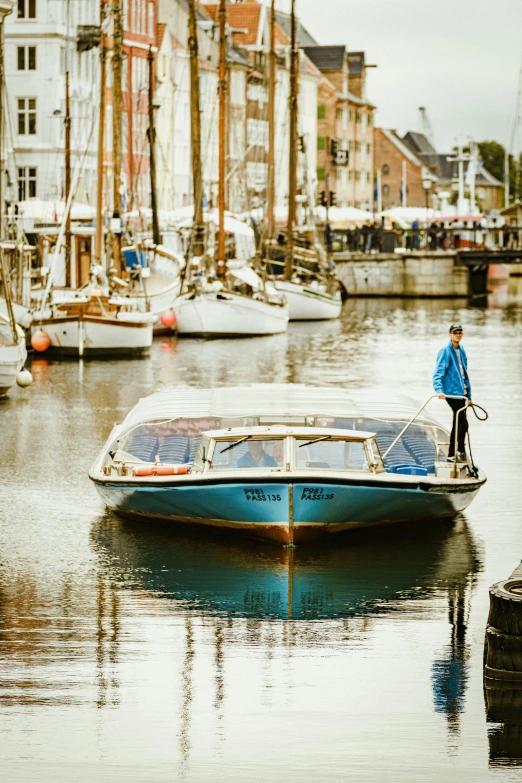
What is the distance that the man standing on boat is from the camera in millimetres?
18500

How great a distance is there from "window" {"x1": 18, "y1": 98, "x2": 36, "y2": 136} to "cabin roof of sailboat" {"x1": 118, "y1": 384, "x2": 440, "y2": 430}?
63.1 m

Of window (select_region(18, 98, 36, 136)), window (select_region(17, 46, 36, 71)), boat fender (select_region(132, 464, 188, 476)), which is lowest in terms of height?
boat fender (select_region(132, 464, 188, 476))

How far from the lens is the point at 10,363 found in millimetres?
31625

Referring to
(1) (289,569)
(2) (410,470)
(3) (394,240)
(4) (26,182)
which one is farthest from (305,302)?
(1) (289,569)

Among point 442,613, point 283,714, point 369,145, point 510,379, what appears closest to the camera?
point 283,714

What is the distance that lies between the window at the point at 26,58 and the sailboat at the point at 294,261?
574 inches

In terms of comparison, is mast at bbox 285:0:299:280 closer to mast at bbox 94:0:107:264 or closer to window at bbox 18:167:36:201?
window at bbox 18:167:36:201

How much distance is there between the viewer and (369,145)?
153375 mm

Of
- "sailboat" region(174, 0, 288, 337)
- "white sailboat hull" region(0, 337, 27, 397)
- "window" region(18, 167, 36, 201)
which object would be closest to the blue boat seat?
"white sailboat hull" region(0, 337, 27, 397)

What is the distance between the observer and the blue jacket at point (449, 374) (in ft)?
61.0

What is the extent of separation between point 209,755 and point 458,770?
154 centimetres

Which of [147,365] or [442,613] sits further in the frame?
[147,365]

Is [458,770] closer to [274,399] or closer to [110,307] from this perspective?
[274,399]

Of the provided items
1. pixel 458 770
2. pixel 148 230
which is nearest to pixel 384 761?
pixel 458 770
